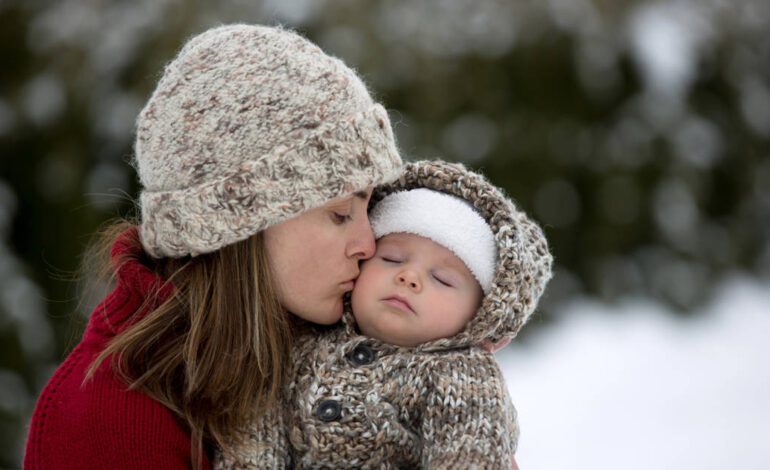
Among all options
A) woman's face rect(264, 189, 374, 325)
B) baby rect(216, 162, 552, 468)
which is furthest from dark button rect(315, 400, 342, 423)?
woman's face rect(264, 189, 374, 325)

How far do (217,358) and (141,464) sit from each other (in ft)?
0.81

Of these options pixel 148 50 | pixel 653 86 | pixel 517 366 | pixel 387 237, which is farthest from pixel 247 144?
pixel 653 86

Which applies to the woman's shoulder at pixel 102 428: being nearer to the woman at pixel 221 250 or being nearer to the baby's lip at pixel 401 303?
the woman at pixel 221 250

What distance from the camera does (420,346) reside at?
2057mm

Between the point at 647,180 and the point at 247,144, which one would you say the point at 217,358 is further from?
the point at 647,180

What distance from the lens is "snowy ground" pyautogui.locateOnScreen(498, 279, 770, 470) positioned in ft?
17.2

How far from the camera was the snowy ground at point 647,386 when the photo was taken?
5.23m

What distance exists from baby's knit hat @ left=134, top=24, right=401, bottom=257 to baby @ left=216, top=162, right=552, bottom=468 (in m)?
0.20

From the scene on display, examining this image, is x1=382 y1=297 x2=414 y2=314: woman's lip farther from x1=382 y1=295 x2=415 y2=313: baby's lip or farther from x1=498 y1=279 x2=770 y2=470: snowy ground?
x1=498 y1=279 x2=770 y2=470: snowy ground

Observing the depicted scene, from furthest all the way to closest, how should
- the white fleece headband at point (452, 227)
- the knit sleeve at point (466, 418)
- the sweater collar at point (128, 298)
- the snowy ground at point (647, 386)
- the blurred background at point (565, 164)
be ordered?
the snowy ground at point (647, 386) → the blurred background at point (565, 164) → the white fleece headband at point (452, 227) → the sweater collar at point (128, 298) → the knit sleeve at point (466, 418)

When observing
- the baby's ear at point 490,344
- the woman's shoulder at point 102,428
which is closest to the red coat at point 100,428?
the woman's shoulder at point 102,428

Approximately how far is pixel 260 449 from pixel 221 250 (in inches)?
15.7

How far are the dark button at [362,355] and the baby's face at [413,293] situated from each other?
0.06 metres

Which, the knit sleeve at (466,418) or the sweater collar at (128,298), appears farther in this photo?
the sweater collar at (128,298)
